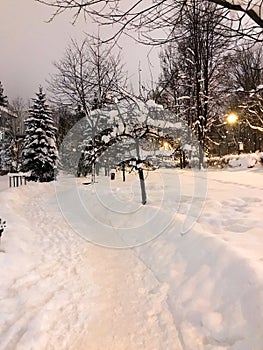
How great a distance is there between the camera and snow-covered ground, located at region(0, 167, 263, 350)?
2.72 m

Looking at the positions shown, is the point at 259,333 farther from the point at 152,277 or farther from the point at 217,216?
the point at 217,216

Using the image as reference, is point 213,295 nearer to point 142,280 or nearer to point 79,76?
point 142,280

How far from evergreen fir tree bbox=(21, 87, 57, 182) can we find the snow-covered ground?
14.2 meters

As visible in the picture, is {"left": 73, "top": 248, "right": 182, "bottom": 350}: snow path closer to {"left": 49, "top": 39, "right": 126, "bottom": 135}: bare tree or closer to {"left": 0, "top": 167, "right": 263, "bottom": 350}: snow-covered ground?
{"left": 0, "top": 167, "right": 263, "bottom": 350}: snow-covered ground

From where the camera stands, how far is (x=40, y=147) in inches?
822

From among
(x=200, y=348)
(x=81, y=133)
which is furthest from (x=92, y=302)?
(x=81, y=133)

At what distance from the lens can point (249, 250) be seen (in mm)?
3545

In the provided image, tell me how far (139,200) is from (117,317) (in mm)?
4828

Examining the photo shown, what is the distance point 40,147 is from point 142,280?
59.8ft

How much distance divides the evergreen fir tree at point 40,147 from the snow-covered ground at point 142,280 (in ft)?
46.7

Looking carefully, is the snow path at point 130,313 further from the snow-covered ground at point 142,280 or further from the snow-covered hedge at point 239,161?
the snow-covered hedge at point 239,161

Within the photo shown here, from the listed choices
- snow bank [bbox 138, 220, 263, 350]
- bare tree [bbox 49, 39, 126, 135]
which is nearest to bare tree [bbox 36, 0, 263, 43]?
snow bank [bbox 138, 220, 263, 350]

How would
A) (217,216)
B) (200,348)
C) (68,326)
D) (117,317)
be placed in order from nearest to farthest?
(200,348) < (68,326) < (117,317) < (217,216)

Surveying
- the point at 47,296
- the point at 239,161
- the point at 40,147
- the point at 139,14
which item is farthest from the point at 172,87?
the point at 47,296
